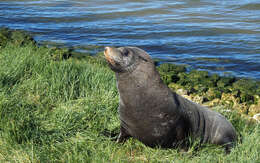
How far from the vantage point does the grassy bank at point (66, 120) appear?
153 inches

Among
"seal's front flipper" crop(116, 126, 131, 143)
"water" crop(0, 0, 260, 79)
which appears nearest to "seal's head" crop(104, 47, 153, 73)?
"seal's front flipper" crop(116, 126, 131, 143)

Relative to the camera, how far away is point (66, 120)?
4602mm

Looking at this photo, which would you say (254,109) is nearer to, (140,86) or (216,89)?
(216,89)

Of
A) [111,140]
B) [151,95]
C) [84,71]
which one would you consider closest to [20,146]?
[111,140]

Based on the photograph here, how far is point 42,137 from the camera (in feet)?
13.8

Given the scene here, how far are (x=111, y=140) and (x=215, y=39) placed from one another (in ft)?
30.0

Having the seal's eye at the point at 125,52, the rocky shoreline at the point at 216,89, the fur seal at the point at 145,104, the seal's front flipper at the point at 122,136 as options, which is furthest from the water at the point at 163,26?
the seal's eye at the point at 125,52

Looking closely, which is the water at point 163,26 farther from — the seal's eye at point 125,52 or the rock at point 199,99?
the seal's eye at point 125,52

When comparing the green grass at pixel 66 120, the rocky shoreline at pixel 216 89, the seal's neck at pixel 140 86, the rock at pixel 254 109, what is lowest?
the rock at pixel 254 109

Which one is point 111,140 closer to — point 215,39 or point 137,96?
point 137,96

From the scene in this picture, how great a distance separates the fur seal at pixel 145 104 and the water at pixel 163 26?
18.9ft

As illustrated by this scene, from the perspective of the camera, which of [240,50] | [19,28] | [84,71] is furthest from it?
[19,28]

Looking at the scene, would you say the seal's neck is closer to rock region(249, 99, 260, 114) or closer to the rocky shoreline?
the rocky shoreline

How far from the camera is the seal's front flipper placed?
178 inches
